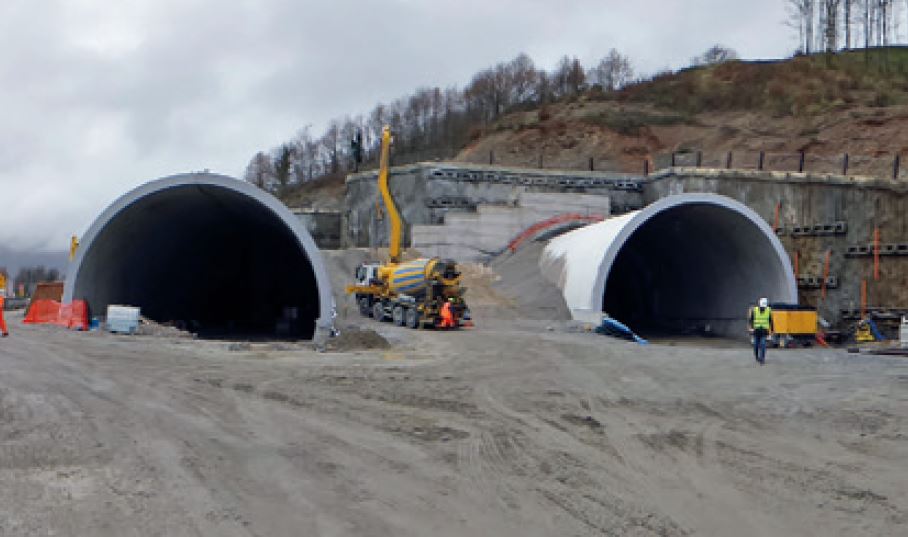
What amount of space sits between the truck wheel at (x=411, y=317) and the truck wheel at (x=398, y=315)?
258 mm

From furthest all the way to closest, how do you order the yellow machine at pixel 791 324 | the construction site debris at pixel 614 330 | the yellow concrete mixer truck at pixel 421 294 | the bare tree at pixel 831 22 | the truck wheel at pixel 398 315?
the bare tree at pixel 831 22 < the truck wheel at pixel 398 315 < the yellow concrete mixer truck at pixel 421 294 < the construction site debris at pixel 614 330 < the yellow machine at pixel 791 324

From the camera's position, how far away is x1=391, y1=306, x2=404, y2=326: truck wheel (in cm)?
2384

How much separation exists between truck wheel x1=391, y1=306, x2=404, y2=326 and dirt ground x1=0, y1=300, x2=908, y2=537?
9806 mm

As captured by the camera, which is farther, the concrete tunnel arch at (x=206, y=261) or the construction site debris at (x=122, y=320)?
the construction site debris at (x=122, y=320)

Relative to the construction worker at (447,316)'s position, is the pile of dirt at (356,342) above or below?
below

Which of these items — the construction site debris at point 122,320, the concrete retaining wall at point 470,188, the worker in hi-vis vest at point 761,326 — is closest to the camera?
the worker in hi-vis vest at point 761,326

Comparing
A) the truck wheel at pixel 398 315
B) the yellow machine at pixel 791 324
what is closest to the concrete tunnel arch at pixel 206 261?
the truck wheel at pixel 398 315

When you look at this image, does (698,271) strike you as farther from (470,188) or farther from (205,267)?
(205,267)

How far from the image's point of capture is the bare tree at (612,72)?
79.4 meters

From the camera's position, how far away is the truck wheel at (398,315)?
23844mm

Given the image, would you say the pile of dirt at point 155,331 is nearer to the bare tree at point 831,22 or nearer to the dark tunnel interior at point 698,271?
the dark tunnel interior at point 698,271

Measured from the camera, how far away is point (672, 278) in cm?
2923

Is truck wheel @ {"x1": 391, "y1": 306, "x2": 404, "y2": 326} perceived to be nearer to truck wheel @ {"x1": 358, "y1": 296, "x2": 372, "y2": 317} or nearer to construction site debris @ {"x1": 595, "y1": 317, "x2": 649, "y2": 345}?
truck wheel @ {"x1": 358, "y1": 296, "x2": 372, "y2": 317}

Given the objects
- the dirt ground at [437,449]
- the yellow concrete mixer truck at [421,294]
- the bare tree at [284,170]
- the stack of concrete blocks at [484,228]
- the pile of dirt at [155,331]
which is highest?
the bare tree at [284,170]
